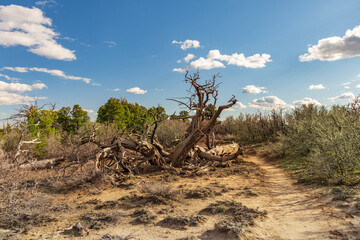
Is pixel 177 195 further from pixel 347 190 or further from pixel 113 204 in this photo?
pixel 347 190

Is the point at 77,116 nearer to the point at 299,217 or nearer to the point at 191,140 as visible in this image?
the point at 191,140

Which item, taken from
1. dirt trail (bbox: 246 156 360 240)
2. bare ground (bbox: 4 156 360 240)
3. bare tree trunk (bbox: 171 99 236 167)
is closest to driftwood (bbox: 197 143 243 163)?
bare tree trunk (bbox: 171 99 236 167)

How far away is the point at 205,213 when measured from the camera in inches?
205

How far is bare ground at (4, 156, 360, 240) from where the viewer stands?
14.0ft

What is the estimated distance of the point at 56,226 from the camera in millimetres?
4777

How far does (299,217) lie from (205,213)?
2.03 m

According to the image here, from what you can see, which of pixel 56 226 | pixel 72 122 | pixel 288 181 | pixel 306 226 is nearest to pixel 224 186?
pixel 288 181

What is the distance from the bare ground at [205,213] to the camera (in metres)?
4.28

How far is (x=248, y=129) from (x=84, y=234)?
67.0 feet

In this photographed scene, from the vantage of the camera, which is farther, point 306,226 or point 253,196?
Answer: point 253,196

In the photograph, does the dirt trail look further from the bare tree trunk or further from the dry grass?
the bare tree trunk

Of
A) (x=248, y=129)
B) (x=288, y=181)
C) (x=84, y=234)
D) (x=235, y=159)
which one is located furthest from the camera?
(x=248, y=129)

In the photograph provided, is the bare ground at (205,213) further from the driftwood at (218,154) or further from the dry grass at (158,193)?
the driftwood at (218,154)

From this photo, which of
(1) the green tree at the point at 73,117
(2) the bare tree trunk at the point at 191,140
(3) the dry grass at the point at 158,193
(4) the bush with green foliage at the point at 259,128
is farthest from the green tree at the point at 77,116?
(3) the dry grass at the point at 158,193
